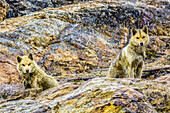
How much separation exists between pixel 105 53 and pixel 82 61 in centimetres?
260

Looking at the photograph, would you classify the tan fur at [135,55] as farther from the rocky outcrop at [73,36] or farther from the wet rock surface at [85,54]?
the rocky outcrop at [73,36]

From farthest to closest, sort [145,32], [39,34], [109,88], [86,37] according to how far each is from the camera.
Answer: [86,37] < [39,34] < [145,32] < [109,88]

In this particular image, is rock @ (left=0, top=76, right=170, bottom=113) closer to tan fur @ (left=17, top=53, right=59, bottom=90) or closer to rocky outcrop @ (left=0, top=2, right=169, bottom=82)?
tan fur @ (left=17, top=53, right=59, bottom=90)

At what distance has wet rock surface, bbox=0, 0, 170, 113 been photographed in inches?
187

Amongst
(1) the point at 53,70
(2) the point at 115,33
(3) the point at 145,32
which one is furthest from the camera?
(2) the point at 115,33

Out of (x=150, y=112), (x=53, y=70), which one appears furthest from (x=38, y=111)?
(x=53, y=70)

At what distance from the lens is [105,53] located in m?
15.2

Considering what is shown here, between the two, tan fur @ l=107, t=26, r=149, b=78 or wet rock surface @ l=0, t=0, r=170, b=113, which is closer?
wet rock surface @ l=0, t=0, r=170, b=113

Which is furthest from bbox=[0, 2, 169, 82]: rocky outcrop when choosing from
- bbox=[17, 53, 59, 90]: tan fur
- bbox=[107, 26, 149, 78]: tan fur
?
bbox=[107, 26, 149, 78]: tan fur

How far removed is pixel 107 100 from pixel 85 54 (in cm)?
1000

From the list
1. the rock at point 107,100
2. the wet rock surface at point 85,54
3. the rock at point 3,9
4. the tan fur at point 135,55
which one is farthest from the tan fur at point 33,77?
the rock at point 3,9

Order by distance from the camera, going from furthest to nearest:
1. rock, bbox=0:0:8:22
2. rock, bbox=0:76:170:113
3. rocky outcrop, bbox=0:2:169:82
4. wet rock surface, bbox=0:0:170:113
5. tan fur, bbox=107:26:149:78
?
rock, bbox=0:0:8:22
rocky outcrop, bbox=0:2:169:82
tan fur, bbox=107:26:149:78
wet rock surface, bbox=0:0:170:113
rock, bbox=0:76:170:113

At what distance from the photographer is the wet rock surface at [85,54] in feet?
15.6

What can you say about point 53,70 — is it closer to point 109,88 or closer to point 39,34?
point 39,34
